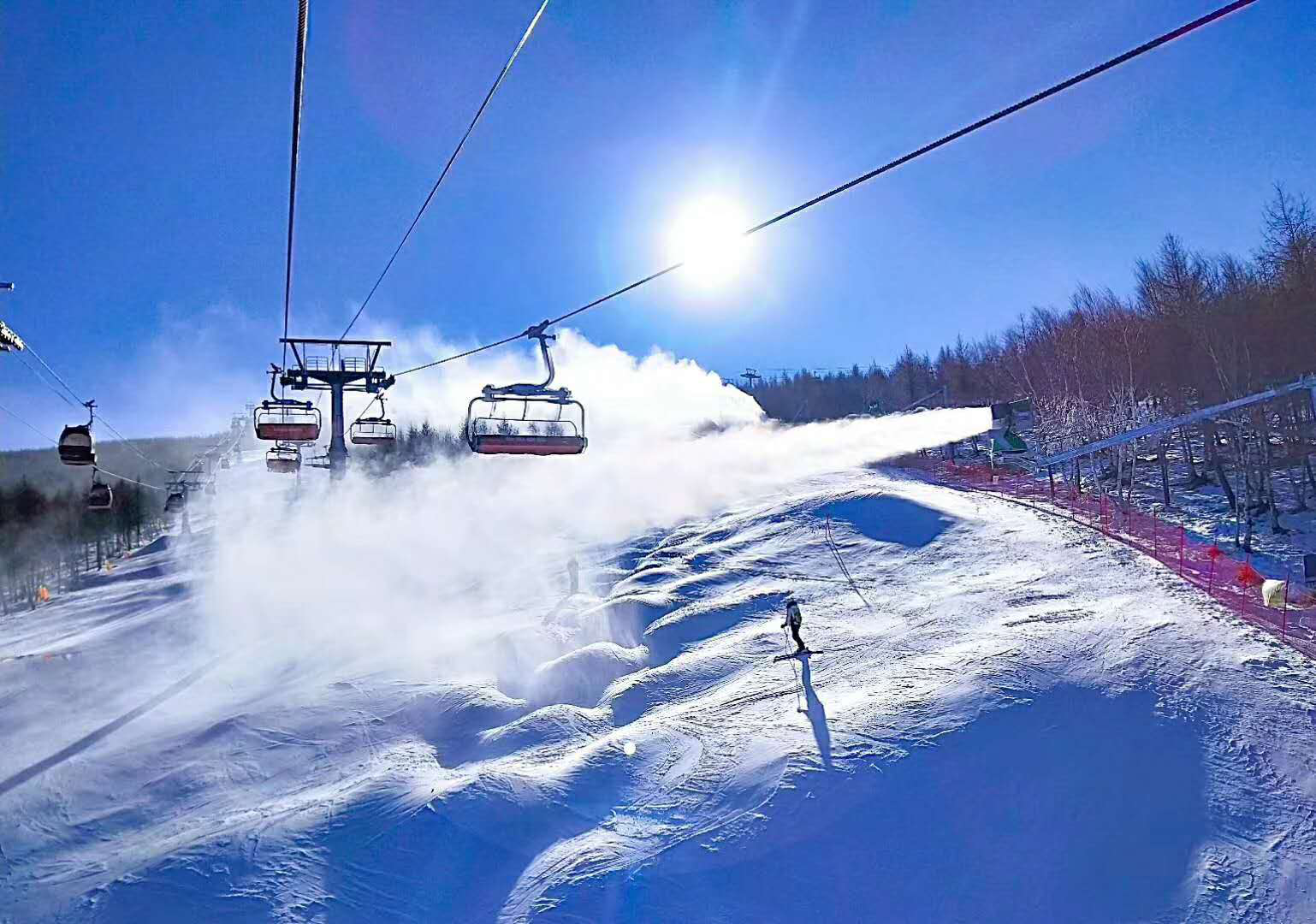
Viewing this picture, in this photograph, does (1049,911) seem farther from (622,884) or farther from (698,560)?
(698,560)

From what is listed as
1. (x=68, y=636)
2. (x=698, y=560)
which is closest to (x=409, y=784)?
(x=698, y=560)

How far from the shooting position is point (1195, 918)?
721cm

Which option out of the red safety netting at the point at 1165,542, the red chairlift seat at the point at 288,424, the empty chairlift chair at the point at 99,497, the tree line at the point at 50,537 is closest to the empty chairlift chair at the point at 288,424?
the red chairlift seat at the point at 288,424

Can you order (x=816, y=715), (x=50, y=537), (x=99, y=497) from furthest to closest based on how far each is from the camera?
(x=50, y=537) → (x=99, y=497) → (x=816, y=715)

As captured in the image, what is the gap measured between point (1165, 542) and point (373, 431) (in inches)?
985

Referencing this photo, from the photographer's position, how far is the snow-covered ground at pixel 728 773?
8.17 m

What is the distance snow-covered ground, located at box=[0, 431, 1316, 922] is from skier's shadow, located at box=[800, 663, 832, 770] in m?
0.06

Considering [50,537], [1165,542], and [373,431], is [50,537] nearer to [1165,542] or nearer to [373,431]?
[373,431]

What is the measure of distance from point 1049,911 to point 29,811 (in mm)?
15810

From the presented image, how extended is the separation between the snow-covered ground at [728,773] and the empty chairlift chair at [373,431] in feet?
20.2

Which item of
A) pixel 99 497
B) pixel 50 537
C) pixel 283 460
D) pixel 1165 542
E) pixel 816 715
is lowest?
pixel 816 715

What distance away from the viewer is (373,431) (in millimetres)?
19547

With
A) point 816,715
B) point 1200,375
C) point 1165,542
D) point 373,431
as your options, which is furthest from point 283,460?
point 1200,375

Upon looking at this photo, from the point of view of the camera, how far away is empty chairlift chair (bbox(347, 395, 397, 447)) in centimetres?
1897
